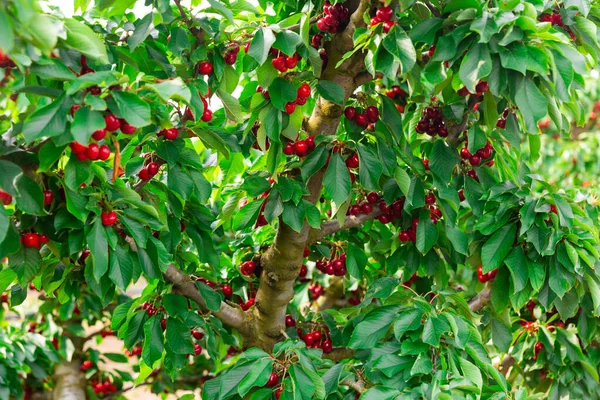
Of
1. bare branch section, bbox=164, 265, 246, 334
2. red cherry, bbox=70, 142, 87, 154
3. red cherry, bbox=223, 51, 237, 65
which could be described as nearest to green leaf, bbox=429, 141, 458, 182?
red cherry, bbox=223, 51, 237, 65

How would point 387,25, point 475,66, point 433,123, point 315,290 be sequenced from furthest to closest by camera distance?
point 315,290, point 433,123, point 387,25, point 475,66

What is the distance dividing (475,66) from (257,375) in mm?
769

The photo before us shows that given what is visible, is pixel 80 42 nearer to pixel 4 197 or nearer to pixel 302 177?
pixel 4 197

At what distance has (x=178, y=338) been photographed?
1709mm

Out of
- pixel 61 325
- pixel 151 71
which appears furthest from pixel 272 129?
pixel 61 325

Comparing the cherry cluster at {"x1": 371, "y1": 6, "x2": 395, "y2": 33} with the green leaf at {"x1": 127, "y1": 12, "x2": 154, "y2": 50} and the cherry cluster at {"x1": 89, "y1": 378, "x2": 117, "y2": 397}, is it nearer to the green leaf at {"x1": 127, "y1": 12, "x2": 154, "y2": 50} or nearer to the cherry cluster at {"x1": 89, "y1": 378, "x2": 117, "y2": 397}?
the green leaf at {"x1": 127, "y1": 12, "x2": 154, "y2": 50}

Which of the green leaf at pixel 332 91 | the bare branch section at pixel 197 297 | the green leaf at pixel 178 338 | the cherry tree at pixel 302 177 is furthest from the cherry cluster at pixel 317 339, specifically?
the green leaf at pixel 332 91

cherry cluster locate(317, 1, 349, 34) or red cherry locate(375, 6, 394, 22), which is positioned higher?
red cherry locate(375, 6, 394, 22)

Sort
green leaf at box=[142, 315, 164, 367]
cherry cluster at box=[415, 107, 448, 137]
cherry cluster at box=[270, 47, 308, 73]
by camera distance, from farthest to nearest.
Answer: cherry cluster at box=[415, 107, 448, 137], green leaf at box=[142, 315, 164, 367], cherry cluster at box=[270, 47, 308, 73]

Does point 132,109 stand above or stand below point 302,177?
above

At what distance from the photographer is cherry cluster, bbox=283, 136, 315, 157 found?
5.41 ft

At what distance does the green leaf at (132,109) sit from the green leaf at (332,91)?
21.5 inches

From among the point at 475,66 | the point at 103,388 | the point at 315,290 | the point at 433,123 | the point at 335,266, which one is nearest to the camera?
the point at 475,66

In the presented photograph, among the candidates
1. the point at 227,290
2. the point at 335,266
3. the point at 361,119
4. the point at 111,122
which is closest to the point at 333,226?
the point at 335,266
